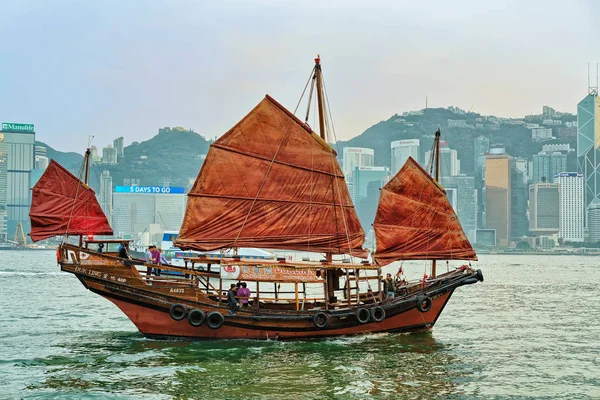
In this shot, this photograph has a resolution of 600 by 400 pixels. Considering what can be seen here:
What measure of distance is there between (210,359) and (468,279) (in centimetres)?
1018

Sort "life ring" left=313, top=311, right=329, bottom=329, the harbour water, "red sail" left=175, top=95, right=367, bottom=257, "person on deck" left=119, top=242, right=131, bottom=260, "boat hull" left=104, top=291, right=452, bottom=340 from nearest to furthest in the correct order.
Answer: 1. the harbour water
2. "boat hull" left=104, top=291, right=452, bottom=340
3. "life ring" left=313, top=311, right=329, bottom=329
4. "person on deck" left=119, top=242, right=131, bottom=260
5. "red sail" left=175, top=95, right=367, bottom=257

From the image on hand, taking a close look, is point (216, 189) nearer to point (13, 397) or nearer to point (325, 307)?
point (325, 307)

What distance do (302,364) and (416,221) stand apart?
891 centimetres

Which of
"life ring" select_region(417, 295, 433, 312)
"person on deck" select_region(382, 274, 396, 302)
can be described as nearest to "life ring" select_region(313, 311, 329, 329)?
"person on deck" select_region(382, 274, 396, 302)

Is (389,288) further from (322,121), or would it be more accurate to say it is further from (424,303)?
→ (322,121)

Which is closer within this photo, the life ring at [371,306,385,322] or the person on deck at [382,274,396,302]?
the life ring at [371,306,385,322]

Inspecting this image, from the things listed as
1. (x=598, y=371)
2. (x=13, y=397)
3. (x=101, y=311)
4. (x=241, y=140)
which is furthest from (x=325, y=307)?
(x=101, y=311)

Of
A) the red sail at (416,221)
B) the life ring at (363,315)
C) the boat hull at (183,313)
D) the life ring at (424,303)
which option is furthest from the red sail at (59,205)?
the life ring at (424,303)

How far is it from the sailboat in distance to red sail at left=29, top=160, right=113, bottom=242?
0.04 m

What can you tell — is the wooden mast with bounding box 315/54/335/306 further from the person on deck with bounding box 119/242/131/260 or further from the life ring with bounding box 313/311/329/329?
the person on deck with bounding box 119/242/131/260

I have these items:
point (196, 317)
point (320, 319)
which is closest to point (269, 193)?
point (320, 319)

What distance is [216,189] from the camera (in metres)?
25.8

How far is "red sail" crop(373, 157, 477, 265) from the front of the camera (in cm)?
2819

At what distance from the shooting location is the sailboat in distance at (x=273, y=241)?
78.5 feet
